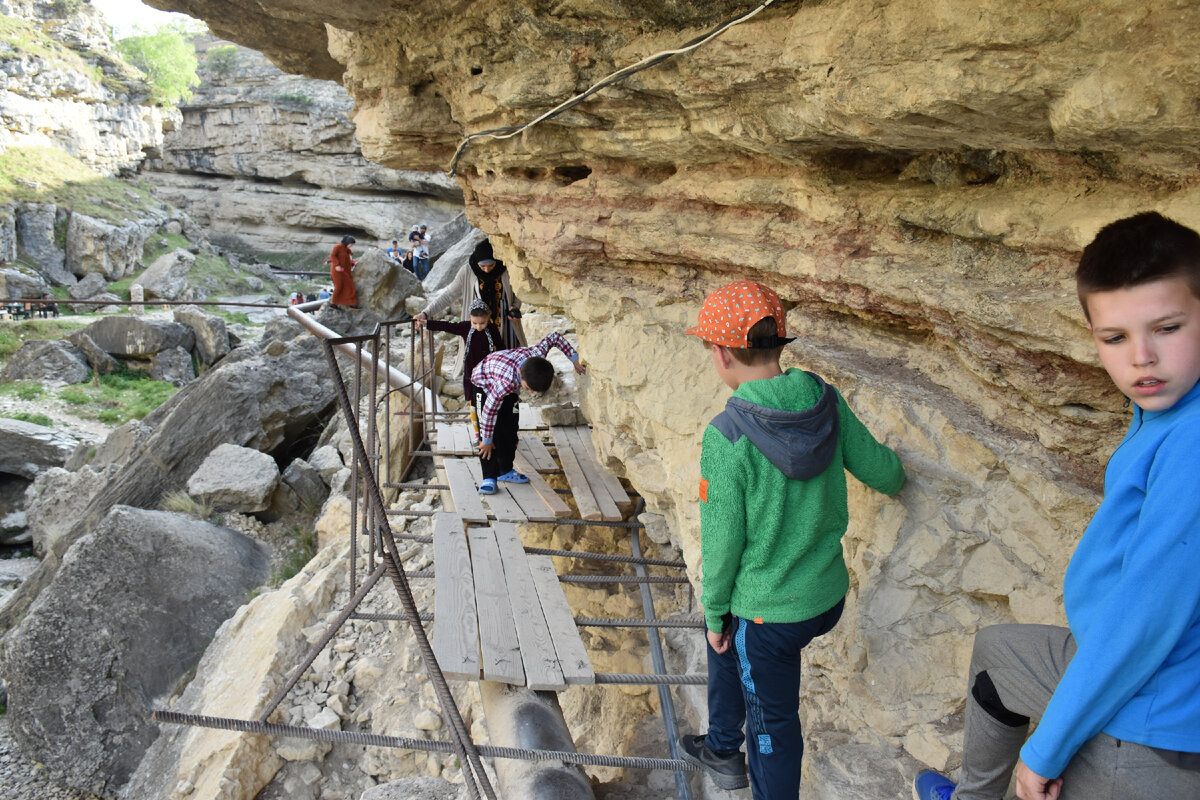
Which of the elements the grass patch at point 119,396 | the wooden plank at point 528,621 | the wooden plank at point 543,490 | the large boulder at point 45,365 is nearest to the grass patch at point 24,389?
the large boulder at point 45,365

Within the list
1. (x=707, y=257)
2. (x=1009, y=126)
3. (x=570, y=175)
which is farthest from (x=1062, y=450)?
(x=570, y=175)

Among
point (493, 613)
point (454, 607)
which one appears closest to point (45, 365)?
point (454, 607)

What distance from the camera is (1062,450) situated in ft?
6.45

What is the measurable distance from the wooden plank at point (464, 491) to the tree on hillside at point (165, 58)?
32191 mm

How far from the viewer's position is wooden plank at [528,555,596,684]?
2633 millimetres

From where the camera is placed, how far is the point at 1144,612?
109 centimetres

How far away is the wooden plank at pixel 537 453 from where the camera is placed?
476 cm

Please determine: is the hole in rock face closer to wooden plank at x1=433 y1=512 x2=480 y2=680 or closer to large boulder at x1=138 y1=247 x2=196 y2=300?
wooden plank at x1=433 y1=512 x2=480 y2=680

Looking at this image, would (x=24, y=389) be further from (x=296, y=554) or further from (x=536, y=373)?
(x=536, y=373)

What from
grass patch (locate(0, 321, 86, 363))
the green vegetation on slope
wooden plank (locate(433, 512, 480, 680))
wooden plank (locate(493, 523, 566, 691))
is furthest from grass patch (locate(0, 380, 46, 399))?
wooden plank (locate(493, 523, 566, 691))

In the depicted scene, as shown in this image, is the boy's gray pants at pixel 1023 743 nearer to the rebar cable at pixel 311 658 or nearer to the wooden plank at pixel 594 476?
the rebar cable at pixel 311 658

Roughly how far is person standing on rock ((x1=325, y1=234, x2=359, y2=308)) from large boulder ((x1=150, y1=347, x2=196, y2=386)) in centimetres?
708

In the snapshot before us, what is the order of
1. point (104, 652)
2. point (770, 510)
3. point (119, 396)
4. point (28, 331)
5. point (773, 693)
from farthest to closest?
point (28, 331)
point (119, 396)
point (104, 652)
point (773, 693)
point (770, 510)

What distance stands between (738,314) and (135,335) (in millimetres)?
16285
